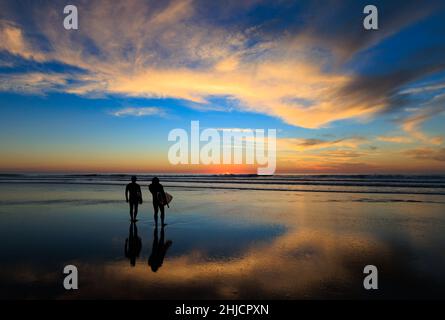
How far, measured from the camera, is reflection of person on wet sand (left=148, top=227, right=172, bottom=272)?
7169 millimetres

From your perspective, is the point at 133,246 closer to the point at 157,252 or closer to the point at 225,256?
the point at 157,252

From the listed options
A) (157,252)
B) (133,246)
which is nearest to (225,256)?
(157,252)

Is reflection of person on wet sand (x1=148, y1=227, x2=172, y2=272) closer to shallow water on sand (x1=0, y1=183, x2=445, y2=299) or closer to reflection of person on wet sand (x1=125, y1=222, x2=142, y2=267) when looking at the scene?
shallow water on sand (x1=0, y1=183, x2=445, y2=299)

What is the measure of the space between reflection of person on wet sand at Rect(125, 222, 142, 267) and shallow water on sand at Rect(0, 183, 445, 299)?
0.10m

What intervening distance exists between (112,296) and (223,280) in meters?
2.14

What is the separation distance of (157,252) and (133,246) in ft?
3.37

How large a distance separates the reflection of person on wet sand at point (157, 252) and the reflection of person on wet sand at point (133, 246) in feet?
1.32

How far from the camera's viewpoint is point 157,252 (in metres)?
8.25

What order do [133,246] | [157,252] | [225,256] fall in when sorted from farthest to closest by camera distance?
[133,246] → [157,252] → [225,256]

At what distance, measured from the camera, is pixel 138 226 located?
11.9 m

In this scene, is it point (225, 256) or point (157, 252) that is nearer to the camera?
point (225, 256)

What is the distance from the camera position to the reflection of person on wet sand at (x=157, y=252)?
7169 millimetres

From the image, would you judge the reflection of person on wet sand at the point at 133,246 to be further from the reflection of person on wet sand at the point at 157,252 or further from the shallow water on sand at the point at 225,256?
the reflection of person on wet sand at the point at 157,252
